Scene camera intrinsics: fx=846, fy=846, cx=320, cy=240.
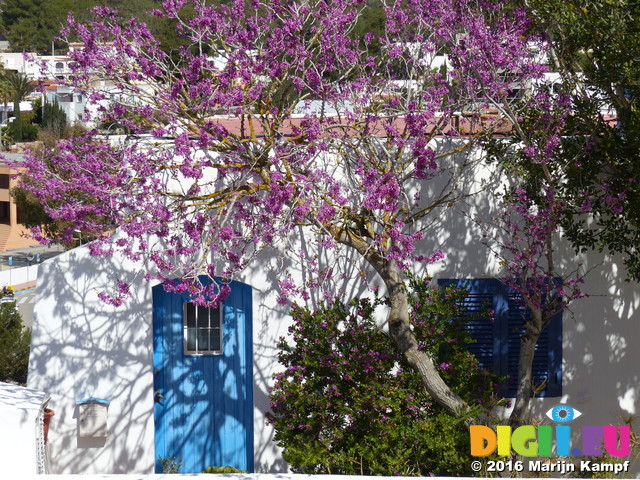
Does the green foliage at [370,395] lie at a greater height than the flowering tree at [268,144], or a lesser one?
lesser

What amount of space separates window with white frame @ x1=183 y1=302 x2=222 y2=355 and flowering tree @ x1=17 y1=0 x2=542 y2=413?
0.60 metres

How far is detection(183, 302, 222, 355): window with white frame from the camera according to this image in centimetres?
879

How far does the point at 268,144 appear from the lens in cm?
734

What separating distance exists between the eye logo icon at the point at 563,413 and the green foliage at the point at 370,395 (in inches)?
29.3

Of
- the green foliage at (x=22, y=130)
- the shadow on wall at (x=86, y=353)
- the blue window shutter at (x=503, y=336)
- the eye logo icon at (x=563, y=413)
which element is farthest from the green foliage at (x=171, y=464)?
the green foliage at (x=22, y=130)

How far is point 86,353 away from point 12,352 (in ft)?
17.4

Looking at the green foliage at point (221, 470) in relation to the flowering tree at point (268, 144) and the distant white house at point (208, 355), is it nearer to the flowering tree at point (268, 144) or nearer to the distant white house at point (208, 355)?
the distant white house at point (208, 355)

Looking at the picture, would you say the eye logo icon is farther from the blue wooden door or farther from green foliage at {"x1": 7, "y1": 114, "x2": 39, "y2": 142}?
green foliage at {"x1": 7, "y1": 114, "x2": 39, "y2": 142}

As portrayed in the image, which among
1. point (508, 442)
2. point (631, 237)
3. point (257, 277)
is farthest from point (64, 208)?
point (631, 237)

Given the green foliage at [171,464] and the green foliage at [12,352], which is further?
the green foliage at [12,352]

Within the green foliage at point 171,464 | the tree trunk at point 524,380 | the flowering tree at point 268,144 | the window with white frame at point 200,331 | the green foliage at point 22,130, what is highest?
the green foliage at point 22,130

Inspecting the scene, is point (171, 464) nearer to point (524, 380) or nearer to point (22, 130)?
point (524, 380)

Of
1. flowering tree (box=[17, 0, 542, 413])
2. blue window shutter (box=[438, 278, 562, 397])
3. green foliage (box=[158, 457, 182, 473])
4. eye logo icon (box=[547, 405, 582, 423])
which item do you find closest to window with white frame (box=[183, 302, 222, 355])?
flowering tree (box=[17, 0, 542, 413])

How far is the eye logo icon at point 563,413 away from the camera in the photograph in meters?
8.41
